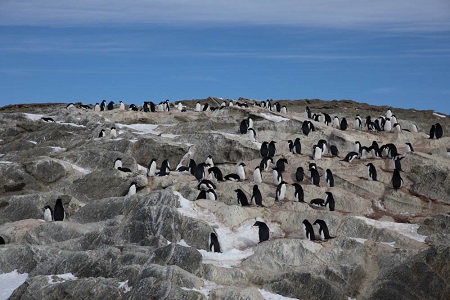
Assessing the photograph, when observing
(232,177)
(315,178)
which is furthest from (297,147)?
(232,177)

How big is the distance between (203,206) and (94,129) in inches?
666

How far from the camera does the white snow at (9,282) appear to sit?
20.0m

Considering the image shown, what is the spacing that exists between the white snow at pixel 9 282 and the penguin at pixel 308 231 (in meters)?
9.23

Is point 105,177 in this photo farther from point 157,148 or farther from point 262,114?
point 262,114

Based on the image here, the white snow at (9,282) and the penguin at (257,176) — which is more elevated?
the penguin at (257,176)

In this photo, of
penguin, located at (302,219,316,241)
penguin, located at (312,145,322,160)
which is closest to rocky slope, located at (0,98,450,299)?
penguin, located at (312,145,322,160)

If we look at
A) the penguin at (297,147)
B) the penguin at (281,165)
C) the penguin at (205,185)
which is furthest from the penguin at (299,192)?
the penguin at (297,147)

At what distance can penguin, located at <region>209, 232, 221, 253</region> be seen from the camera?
2181 centimetres

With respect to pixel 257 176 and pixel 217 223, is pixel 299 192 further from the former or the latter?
pixel 217 223

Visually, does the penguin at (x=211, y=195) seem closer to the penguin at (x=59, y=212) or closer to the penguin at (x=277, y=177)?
the penguin at (x=277, y=177)

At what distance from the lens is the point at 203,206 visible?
24.2 meters

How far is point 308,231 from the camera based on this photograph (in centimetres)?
2258

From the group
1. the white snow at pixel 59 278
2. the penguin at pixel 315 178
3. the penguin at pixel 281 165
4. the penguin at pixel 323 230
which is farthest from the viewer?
the penguin at pixel 281 165

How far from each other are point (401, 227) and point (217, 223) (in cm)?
683
